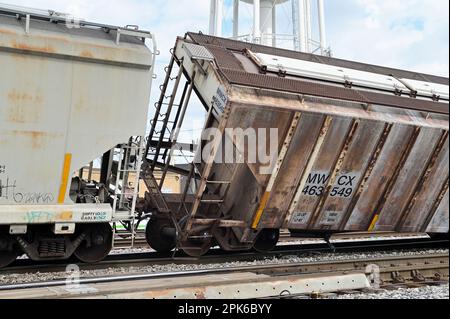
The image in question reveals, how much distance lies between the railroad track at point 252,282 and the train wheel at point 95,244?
1.36m

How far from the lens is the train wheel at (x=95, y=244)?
26.7 ft

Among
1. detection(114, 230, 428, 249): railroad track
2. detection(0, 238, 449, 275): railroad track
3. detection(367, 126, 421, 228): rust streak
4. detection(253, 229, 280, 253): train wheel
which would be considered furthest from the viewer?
detection(114, 230, 428, 249): railroad track

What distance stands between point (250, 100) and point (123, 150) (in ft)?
8.06

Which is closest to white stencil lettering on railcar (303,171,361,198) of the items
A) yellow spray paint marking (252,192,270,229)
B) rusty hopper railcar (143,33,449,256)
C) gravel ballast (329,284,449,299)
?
rusty hopper railcar (143,33,449,256)

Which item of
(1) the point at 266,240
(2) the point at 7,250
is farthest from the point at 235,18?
(2) the point at 7,250

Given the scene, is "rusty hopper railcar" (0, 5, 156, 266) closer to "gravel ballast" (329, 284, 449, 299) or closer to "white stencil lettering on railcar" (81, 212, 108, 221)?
"white stencil lettering on railcar" (81, 212, 108, 221)

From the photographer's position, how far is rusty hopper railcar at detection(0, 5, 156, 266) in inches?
278

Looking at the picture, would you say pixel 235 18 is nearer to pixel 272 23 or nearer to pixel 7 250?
pixel 272 23

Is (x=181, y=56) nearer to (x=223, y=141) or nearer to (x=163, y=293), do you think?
(x=223, y=141)

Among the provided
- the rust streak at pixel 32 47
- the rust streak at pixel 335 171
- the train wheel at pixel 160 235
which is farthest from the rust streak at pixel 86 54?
the rust streak at pixel 335 171

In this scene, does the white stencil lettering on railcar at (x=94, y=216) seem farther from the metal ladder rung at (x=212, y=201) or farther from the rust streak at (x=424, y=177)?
the rust streak at (x=424, y=177)

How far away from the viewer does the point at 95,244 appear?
27.1 ft

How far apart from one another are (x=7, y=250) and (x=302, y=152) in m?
5.42

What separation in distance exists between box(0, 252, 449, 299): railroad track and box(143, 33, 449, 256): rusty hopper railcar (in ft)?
4.24
